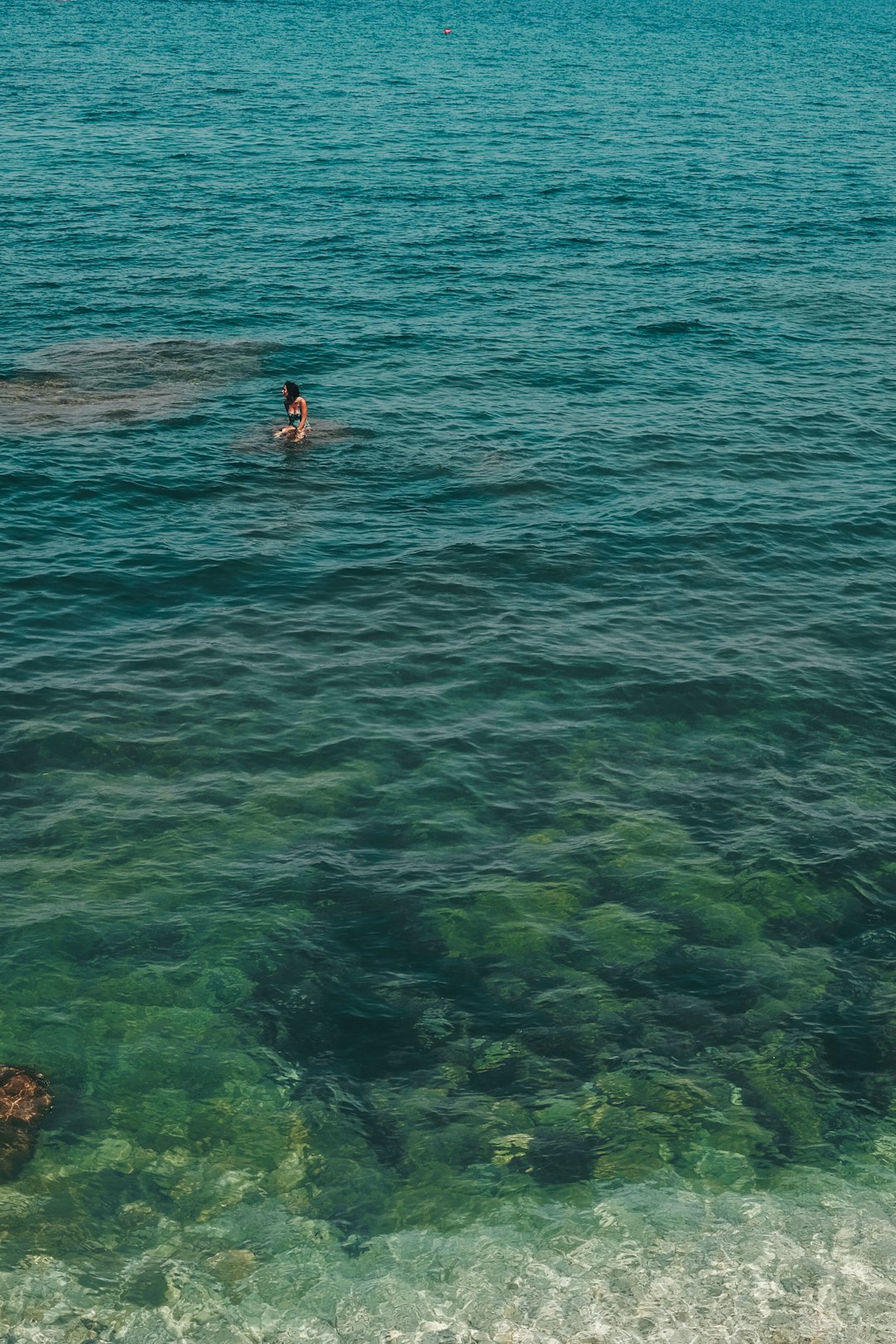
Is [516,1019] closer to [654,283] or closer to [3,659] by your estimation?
[3,659]

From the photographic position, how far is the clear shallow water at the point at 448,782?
19.8m

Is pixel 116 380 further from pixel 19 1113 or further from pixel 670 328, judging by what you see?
pixel 19 1113

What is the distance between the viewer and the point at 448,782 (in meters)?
29.6

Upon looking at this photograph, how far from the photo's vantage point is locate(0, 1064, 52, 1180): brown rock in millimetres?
20500

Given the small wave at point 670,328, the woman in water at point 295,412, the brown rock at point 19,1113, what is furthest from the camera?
the small wave at point 670,328

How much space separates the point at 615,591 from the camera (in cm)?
3794

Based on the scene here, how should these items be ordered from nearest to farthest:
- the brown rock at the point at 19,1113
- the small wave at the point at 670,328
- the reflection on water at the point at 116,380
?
1. the brown rock at the point at 19,1113
2. the reflection on water at the point at 116,380
3. the small wave at the point at 670,328

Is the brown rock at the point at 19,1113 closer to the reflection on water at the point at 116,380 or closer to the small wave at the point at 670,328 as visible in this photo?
the reflection on water at the point at 116,380

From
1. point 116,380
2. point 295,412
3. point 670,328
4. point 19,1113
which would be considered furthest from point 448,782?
point 670,328

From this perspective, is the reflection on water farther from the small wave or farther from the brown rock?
the brown rock

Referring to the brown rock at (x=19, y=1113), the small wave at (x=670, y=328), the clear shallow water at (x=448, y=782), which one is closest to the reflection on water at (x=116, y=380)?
the clear shallow water at (x=448, y=782)

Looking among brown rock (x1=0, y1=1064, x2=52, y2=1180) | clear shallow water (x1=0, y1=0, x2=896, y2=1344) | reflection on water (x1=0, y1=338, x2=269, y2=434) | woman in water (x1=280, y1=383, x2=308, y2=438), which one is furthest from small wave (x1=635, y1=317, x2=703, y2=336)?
brown rock (x1=0, y1=1064, x2=52, y2=1180)

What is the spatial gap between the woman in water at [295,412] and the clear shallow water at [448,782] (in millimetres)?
795

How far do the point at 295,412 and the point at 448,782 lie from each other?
19.9 meters
